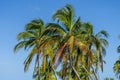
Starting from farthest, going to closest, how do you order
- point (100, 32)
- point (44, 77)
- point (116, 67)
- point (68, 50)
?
point (116, 67) → point (44, 77) → point (100, 32) → point (68, 50)

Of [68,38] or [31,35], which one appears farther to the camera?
[31,35]

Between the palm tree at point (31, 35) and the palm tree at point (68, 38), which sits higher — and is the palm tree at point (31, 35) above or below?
above

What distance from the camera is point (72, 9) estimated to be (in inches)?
1403

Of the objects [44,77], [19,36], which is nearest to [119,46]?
[44,77]

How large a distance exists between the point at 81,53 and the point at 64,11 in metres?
4.01

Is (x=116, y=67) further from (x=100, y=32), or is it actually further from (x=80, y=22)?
(x=80, y=22)

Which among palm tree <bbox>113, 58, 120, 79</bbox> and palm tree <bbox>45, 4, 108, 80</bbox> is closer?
palm tree <bbox>45, 4, 108, 80</bbox>

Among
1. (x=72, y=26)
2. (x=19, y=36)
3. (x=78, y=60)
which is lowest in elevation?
(x=78, y=60)

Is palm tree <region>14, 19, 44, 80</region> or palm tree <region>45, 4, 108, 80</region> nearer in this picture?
palm tree <region>45, 4, 108, 80</region>

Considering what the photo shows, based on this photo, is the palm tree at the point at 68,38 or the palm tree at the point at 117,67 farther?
the palm tree at the point at 117,67

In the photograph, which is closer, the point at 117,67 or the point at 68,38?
the point at 68,38

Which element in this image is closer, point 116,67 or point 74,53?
point 74,53

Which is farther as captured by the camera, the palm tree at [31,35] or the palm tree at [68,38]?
the palm tree at [31,35]

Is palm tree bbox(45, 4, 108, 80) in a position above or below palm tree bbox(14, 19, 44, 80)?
below
